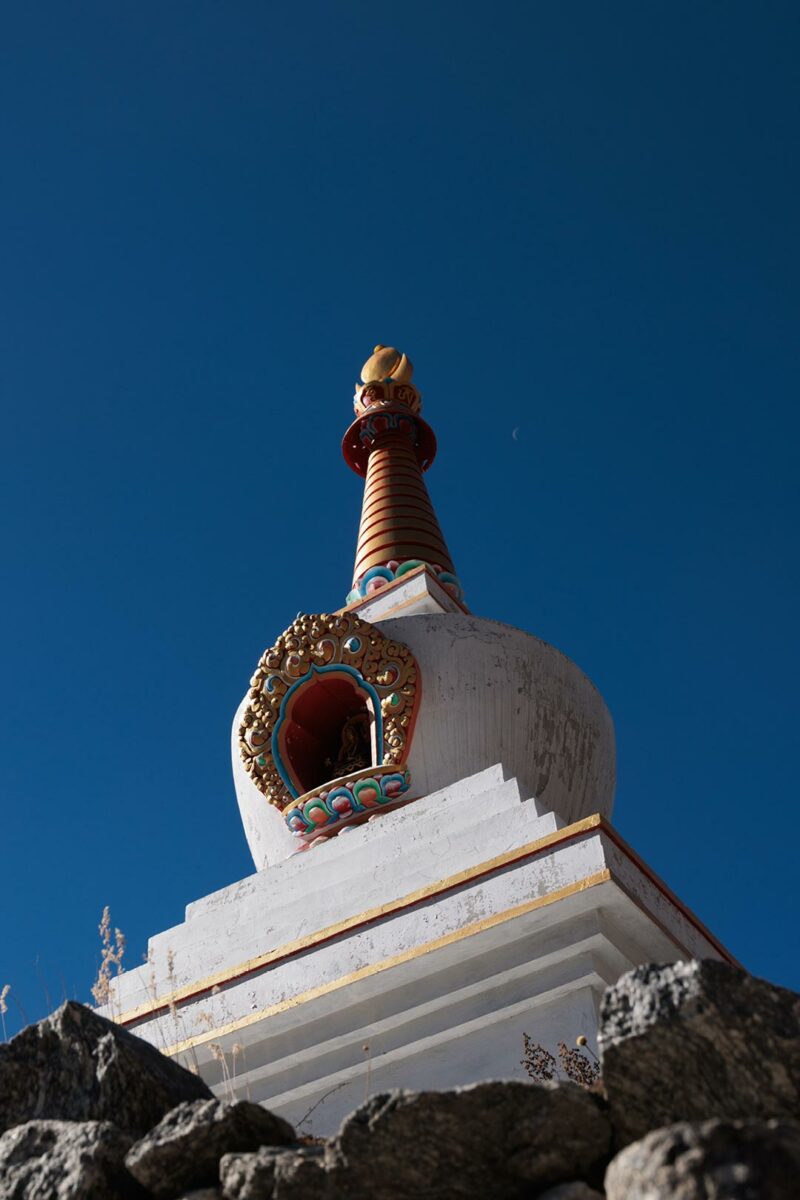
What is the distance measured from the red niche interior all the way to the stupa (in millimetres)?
18

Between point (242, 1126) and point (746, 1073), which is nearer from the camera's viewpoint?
point (746, 1073)

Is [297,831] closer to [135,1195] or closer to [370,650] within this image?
[370,650]

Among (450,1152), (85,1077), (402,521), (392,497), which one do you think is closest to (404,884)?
(85,1077)

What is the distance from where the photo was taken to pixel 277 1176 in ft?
7.68

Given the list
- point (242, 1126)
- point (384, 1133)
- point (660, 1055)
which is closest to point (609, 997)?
point (660, 1055)

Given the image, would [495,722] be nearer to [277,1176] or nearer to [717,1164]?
[277,1176]

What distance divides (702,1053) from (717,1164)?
45 cm

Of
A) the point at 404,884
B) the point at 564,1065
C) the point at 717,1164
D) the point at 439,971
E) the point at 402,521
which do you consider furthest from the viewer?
the point at 402,521

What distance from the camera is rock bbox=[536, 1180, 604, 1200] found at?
2178 millimetres

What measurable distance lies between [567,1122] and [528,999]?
459cm

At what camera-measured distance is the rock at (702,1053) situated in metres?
2.30

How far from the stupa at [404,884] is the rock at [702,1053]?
263cm

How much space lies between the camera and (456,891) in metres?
7.20

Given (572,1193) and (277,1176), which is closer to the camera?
(572,1193)
